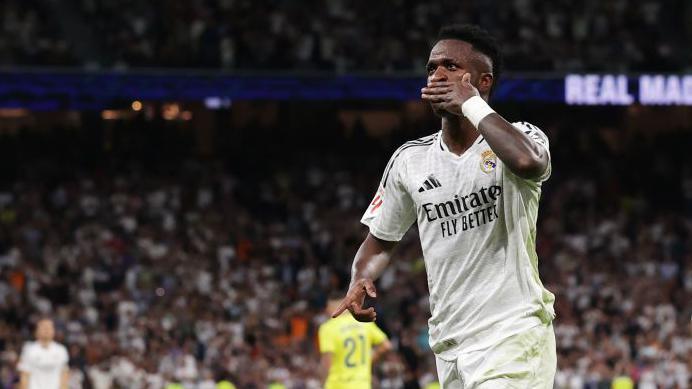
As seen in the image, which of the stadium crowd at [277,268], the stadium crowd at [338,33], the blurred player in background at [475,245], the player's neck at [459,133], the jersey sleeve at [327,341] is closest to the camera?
the blurred player in background at [475,245]

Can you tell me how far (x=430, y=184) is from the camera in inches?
172

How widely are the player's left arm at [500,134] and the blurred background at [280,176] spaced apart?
42.2 feet

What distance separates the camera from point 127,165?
21969 millimetres

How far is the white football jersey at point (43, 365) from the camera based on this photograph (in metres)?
13.2

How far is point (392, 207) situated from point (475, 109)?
2.49 feet

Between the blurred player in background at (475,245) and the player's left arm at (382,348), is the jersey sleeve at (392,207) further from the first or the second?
the player's left arm at (382,348)

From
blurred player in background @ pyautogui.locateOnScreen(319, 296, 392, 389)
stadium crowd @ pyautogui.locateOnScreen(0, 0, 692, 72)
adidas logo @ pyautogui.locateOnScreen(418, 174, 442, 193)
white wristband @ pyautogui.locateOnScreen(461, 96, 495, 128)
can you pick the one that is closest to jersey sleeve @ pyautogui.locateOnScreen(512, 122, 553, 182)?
white wristband @ pyautogui.locateOnScreen(461, 96, 495, 128)

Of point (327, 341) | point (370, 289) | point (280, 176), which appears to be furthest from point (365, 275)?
point (280, 176)

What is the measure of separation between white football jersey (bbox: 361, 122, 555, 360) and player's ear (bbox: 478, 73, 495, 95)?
172 millimetres

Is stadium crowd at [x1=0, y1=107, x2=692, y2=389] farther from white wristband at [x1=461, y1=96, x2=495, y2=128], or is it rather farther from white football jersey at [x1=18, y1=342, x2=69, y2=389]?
white wristband at [x1=461, y1=96, x2=495, y2=128]

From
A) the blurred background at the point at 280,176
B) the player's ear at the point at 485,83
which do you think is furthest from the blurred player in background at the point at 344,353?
the player's ear at the point at 485,83

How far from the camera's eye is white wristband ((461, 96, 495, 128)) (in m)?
3.96

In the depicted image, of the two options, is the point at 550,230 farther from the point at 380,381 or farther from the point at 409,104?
the point at 380,381

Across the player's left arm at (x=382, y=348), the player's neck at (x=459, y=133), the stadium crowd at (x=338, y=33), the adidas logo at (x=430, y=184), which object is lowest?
the player's left arm at (x=382, y=348)
